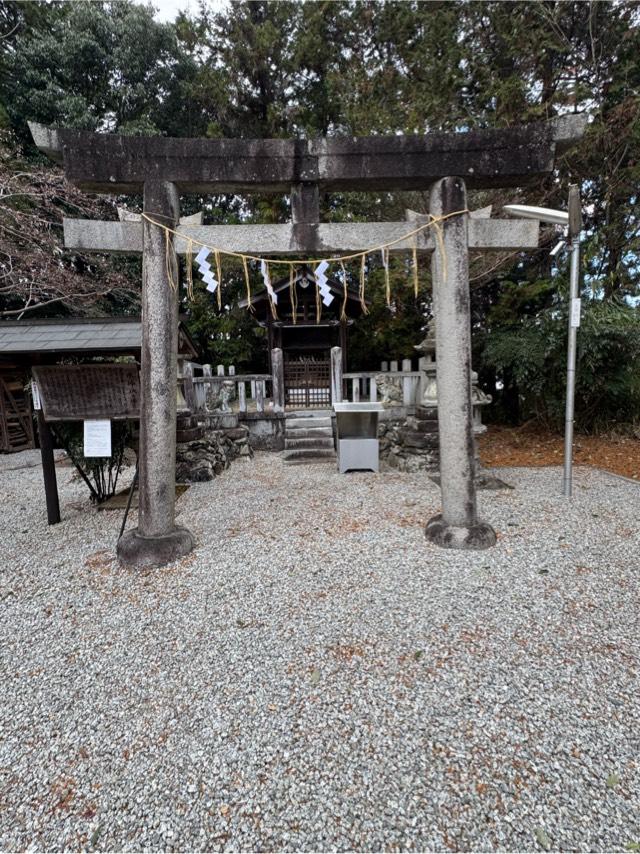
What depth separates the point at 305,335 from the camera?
440 inches

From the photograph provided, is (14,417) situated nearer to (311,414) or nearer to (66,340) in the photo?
(66,340)

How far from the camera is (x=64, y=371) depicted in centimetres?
402

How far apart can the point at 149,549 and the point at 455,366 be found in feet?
10.3

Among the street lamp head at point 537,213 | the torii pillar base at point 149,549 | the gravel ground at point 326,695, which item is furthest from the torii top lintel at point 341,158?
the gravel ground at point 326,695

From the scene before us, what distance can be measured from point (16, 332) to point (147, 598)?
4.00 metres

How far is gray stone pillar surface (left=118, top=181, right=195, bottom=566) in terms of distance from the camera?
327 cm

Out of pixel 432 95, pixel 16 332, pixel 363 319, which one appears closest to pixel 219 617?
pixel 16 332

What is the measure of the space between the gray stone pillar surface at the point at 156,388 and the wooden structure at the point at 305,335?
283 inches

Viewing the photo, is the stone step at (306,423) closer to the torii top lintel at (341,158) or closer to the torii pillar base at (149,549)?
the torii pillar base at (149,549)

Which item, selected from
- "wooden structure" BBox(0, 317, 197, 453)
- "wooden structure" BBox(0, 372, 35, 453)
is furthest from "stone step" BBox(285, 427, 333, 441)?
"wooden structure" BBox(0, 372, 35, 453)

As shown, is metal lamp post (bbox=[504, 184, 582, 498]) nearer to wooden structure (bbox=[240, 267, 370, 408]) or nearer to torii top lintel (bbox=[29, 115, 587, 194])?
torii top lintel (bbox=[29, 115, 587, 194])

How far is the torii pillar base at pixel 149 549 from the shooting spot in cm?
342

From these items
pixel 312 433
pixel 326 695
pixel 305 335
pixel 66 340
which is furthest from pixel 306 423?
pixel 326 695

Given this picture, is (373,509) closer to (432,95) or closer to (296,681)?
(296,681)
